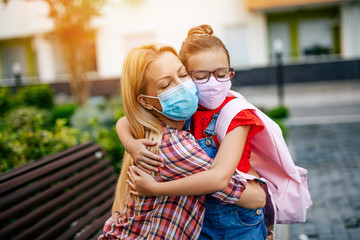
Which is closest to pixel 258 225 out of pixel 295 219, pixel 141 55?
pixel 295 219

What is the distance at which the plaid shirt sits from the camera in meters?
1.77

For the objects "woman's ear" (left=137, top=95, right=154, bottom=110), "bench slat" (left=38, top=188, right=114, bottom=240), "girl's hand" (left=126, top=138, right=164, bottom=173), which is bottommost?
"bench slat" (left=38, top=188, right=114, bottom=240)

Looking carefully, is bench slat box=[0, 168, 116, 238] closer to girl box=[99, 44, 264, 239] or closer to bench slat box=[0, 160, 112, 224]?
bench slat box=[0, 160, 112, 224]

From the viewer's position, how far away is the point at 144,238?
188cm

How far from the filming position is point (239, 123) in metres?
1.81

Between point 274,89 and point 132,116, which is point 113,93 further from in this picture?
point 132,116

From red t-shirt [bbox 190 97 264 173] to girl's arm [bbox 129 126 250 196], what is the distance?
37 mm

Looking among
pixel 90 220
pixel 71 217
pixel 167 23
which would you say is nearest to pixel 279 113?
pixel 90 220

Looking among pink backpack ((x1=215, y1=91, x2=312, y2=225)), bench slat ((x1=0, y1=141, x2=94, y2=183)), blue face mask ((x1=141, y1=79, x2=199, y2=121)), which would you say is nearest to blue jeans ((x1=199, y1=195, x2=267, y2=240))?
pink backpack ((x1=215, y1=91, x2=312, y2=225))

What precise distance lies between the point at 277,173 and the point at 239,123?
45 centimetres

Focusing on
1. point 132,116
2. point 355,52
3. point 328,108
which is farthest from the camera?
point 355,52

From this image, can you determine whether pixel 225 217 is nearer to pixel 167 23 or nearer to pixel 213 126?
pixel 213 126

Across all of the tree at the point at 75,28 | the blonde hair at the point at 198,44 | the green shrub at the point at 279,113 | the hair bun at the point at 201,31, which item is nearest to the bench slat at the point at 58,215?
the blonde hair at the point at 198,44

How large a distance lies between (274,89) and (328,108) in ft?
13.2
